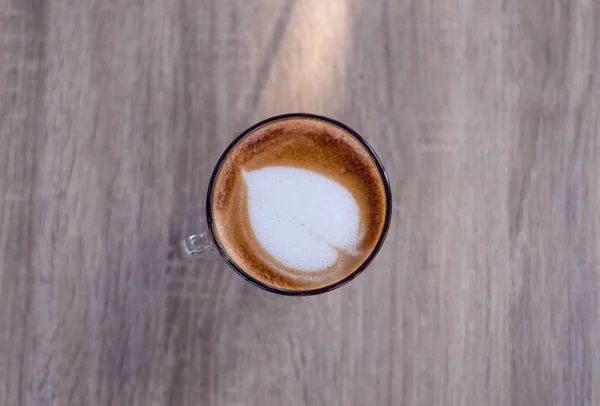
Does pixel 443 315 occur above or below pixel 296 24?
below

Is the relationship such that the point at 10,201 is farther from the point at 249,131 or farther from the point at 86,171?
the point at 249,131

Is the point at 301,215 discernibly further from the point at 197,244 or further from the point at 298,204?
the point at 197,244

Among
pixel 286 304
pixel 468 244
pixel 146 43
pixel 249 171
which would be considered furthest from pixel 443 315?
pixel 146 43
